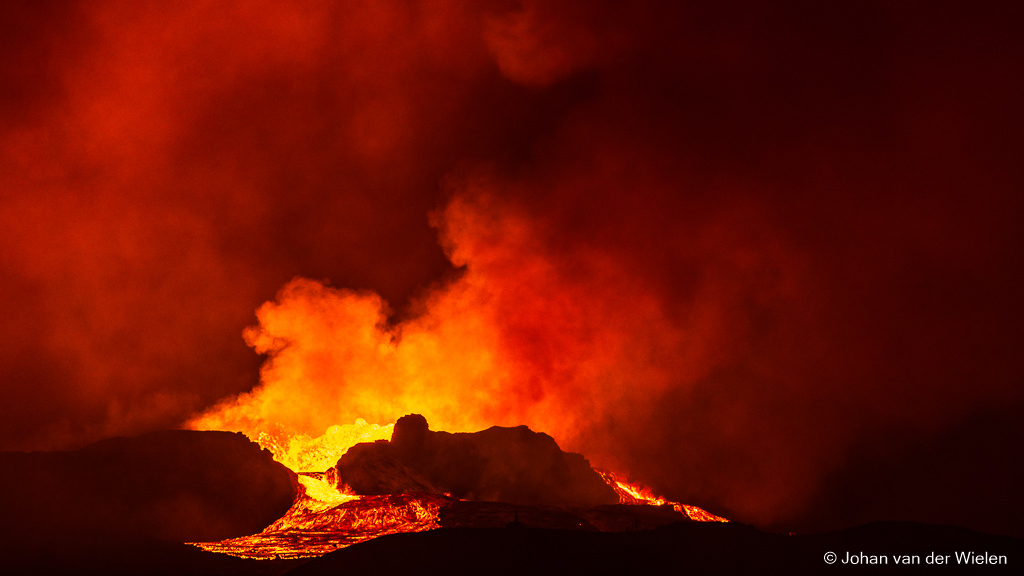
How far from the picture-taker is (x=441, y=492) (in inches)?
2625

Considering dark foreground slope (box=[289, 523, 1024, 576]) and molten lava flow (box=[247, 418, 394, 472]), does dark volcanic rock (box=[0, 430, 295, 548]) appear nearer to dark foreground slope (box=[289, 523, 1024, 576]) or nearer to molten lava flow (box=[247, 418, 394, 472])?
molten lava flow (box=[247, 418, 394, 472])

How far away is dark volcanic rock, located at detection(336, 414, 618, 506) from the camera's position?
66.9 m

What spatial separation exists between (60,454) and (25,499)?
18.3ft

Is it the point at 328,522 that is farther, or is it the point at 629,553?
the point at 328,522

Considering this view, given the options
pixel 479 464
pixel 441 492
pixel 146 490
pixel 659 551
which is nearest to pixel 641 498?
pixel 479 464

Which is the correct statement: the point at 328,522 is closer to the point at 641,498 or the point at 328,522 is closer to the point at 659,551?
the point at 659,551

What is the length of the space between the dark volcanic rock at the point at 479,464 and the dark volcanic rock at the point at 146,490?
9.07 metres

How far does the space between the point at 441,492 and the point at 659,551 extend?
31295 mm

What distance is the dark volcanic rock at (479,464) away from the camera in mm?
66875

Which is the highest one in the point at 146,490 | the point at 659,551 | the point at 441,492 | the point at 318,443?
the point at 318,443

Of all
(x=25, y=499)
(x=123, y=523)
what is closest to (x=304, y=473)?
(x=123, y=523)

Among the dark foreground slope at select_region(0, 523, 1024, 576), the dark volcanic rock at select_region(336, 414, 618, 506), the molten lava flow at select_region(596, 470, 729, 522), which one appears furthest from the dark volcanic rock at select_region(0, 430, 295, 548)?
the molten lava flow at select_region(596, 470, 729, 522)

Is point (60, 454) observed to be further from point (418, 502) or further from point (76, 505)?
point (418, 502)

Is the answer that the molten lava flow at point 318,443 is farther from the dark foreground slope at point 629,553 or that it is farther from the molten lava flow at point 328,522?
the dark foreground slope at point 629,553
